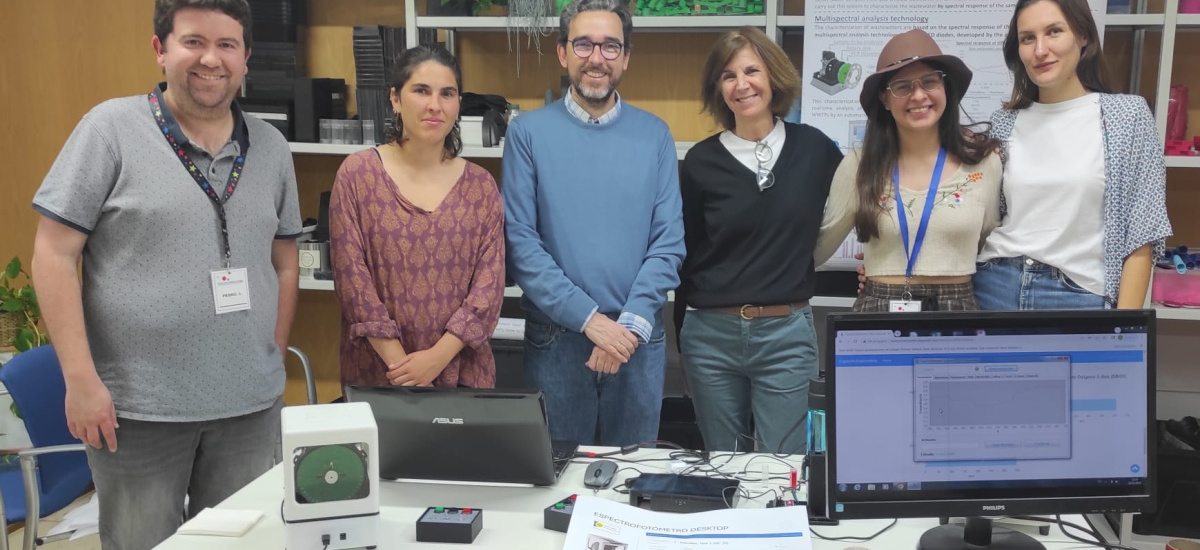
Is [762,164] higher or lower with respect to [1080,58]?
lower

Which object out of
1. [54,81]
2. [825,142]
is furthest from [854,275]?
[54,81]

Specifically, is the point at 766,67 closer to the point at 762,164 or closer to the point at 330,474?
the point at 762,164

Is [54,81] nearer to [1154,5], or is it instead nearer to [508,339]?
[508,339]

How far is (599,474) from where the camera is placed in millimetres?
1790

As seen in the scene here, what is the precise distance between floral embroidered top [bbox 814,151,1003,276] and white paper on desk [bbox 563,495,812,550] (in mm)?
968

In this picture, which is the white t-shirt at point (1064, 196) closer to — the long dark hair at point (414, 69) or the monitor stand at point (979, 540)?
the monitor stand at point (979, 540)

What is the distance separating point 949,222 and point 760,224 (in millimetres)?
489

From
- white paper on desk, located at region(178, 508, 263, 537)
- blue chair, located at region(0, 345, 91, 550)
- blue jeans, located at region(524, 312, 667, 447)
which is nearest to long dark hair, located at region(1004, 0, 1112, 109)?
blue jeans, located at region(524, 312, 667, 447)

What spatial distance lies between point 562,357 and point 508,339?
90 centimetres

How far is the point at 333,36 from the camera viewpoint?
380 centimetres

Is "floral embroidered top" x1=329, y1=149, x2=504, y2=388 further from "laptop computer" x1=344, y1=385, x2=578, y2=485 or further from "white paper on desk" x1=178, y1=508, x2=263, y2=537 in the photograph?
"white paper on desk" x1=178, y1=508, x2=263, y2=537

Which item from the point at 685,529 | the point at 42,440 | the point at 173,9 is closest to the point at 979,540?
the point at 685,529

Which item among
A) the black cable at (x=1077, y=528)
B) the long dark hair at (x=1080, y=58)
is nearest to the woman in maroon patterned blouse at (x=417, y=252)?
the black cable at (x=1077, y=528)

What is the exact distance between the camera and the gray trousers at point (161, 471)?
198 cm
